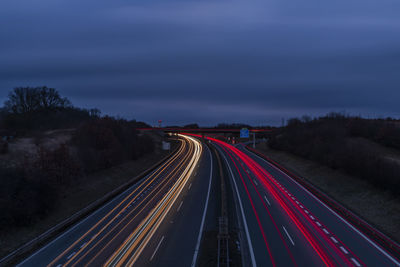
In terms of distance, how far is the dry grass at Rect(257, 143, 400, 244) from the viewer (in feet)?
83.2

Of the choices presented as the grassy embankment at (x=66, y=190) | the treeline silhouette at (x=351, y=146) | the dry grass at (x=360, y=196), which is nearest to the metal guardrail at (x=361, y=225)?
the dry grass at (x=360, y=196)

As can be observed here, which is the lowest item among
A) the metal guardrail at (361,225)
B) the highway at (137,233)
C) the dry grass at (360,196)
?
the highway at (137,233)

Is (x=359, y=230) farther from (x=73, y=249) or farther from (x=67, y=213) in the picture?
(x=67, y=213)

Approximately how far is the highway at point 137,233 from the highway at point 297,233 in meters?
4.71

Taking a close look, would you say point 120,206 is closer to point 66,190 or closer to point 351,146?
point 66,190

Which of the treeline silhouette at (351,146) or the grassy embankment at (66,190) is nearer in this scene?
the grassy embankment at (66,190)

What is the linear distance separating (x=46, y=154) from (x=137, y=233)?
1980cm

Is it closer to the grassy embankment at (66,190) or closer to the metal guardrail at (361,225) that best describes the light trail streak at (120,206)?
the grassy embankment at (66,190)

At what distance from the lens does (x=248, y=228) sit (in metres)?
25.6

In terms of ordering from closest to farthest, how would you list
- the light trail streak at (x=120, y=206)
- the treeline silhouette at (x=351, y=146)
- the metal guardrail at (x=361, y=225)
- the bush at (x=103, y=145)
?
the metal guardrail at (x=361, y=225), the light trail streak at (x=120, y=206), the treeline silhouette at (x=351, y=146), the bush at (x=103, y=145)

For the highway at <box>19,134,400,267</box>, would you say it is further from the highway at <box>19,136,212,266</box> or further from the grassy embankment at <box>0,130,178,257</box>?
the grassy embankment at <box>0,130,178,257</box>

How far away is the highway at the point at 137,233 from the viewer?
65.3 feet

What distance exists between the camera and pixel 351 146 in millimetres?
47406

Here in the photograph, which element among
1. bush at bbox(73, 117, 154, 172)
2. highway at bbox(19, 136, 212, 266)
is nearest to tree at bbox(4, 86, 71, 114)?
bush at bbox(73, 117, 154, 172)
